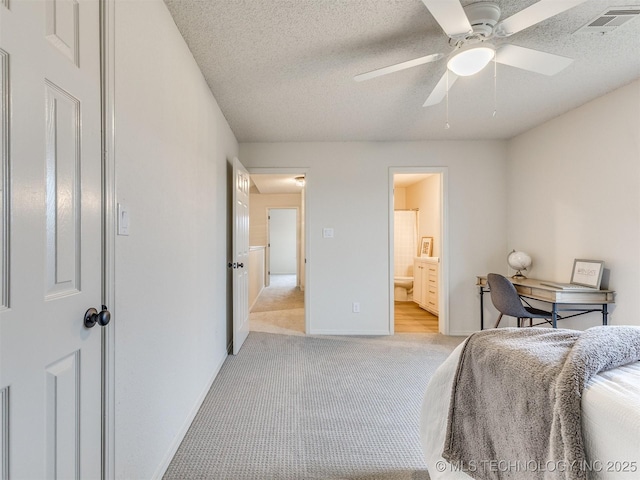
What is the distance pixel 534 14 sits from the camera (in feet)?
4.14

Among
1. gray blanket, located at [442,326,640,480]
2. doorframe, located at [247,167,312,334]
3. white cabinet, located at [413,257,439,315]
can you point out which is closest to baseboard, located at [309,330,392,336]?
doorframe, located at [247,167,312,334]

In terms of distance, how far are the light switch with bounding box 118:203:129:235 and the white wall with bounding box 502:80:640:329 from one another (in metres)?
3.29

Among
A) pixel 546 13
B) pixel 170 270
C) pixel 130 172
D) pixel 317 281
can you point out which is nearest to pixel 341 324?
pixel 317 281

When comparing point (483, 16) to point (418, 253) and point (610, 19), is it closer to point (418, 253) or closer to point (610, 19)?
point (610, 19)

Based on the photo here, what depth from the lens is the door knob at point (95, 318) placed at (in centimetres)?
91

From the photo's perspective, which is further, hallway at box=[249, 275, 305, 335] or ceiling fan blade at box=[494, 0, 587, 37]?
hallway at box=[249, 275, 305, 335]

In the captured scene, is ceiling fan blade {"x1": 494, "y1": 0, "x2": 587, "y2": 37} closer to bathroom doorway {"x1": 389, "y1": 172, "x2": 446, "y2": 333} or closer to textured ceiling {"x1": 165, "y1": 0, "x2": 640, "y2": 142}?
textured ceiling {"x1": 165, "y1": 0, "x2": 640, "y2": 142}

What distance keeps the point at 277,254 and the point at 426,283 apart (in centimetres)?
595

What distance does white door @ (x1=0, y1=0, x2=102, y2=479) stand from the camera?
0.66 meters

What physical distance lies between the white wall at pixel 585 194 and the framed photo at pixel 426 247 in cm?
153

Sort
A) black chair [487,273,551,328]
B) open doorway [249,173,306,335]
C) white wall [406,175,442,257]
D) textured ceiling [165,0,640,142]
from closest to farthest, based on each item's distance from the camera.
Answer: textured ceiling [165,0,640,142] → black chair [487,273,551,328] → open doorway [249,173,306,335] → white wall [406,175,442,257]

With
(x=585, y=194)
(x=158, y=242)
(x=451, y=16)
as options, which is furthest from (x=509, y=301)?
(x=158, y=242)

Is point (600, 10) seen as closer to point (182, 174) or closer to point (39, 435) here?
point (182, 174)

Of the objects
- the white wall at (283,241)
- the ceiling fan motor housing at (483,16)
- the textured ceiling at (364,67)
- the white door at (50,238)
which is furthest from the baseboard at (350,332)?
the white wall at (283,241)
